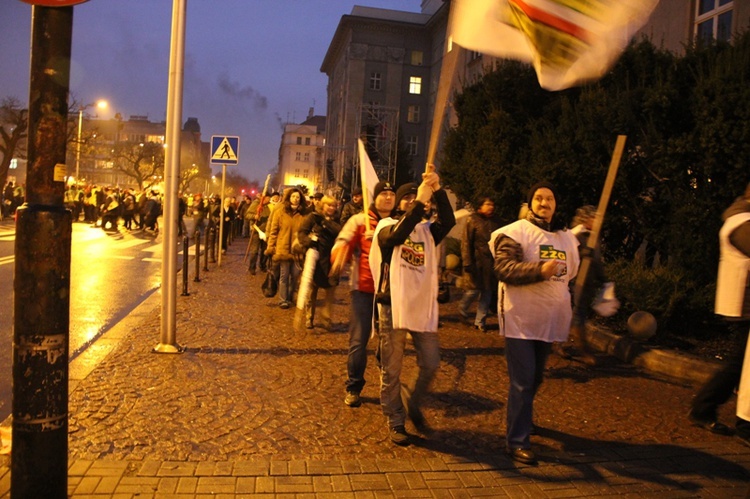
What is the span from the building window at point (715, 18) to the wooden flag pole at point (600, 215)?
324 inches

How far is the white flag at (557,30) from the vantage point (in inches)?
159

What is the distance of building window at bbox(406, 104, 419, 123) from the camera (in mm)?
61594

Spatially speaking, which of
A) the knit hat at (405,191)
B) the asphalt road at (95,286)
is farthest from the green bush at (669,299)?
the asphalt road at (95,286)

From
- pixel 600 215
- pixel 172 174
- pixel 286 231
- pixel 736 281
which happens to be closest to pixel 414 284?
pixel 600 215

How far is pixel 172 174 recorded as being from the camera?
7324 millimetres

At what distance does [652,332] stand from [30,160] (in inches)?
267

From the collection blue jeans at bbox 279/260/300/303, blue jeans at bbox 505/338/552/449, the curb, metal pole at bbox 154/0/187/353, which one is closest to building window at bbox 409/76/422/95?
blue jeans at bbox 279/260/300/303

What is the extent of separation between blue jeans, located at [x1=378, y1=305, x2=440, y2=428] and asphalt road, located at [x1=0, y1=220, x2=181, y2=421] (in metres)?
2.93

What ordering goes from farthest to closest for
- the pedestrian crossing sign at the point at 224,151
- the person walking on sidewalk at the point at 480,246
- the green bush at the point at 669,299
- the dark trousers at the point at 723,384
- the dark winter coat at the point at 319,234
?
the pedestrian crossing sign at the point at 224,151, the person walking on sidewalk at the point at 480,246, the green bush at the point at 669,299, the dark winter coat at the point at 319,234, the dark trousers at the point at 723,384

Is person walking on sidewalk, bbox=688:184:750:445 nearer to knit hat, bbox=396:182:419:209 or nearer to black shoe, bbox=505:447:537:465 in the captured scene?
black shoe, bbox=505:447:537:465

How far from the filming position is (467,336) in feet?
30.2

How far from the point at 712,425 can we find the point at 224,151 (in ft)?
39.1

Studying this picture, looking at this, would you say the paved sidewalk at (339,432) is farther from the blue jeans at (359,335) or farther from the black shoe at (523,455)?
the blue jeans at (359,335)

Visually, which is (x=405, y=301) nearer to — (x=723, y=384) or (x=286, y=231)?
(x=723, y=384)
